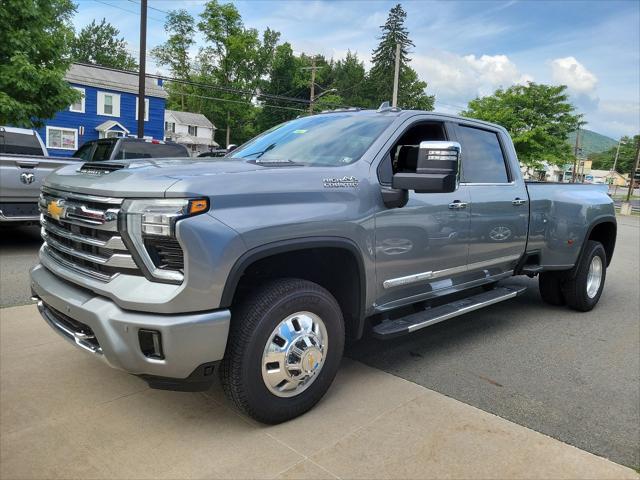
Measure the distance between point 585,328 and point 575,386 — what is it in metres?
1.78

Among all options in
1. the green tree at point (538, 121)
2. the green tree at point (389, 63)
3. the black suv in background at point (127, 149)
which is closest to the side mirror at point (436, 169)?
the black suv in background at point (127, 149)

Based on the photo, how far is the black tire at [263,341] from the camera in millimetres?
2742

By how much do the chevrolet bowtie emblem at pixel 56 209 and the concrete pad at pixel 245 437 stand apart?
3.84 feet

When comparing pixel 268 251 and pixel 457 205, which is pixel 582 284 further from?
pixel 268 251

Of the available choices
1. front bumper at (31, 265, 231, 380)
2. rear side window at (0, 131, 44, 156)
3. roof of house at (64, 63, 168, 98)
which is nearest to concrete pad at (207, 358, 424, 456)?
front bumper at (31, 265, 231, 380)

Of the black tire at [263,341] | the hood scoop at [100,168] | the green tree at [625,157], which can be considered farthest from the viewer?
the green tree at [625,157]

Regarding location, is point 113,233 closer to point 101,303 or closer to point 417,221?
point 101,303

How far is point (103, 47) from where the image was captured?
68.9m

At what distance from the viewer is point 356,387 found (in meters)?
3.62

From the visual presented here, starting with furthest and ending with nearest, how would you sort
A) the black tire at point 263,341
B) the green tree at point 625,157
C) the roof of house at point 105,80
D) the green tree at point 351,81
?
1. the green tree at point 625,157
2. the green tree at point 351,81
3. the roof of house at point 105,80
4. the black tire at point 263,341

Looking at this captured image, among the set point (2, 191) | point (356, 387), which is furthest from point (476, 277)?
point (2, 191)

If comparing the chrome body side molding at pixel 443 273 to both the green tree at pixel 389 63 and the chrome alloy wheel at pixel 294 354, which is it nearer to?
the chrome alloy wheel at pixel 294 354

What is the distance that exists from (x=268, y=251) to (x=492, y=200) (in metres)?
2.52

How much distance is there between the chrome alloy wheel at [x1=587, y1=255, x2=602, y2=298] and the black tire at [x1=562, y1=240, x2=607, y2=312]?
8 cm
